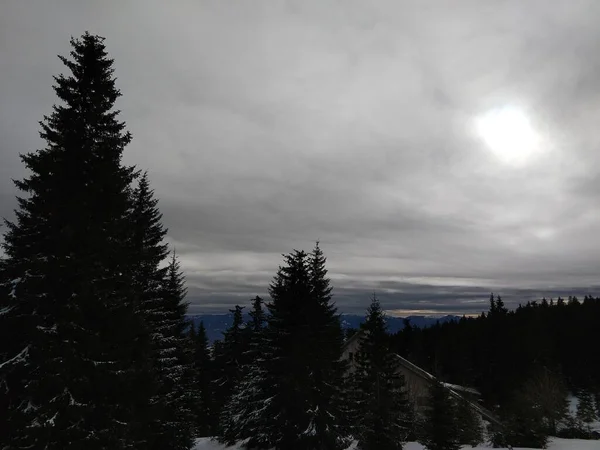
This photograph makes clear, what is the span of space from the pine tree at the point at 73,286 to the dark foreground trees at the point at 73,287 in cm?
3

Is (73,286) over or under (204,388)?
over

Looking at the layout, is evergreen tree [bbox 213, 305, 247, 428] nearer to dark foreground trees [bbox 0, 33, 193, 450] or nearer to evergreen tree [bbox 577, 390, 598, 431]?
evergreen tree [bbox 577, 390, 598, 431]

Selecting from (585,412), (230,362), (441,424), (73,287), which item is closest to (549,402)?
(585,412)

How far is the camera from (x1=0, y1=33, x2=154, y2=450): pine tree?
40.3 ft

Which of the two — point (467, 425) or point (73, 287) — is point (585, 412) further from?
point (73, 287)

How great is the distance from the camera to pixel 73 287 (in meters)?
13.0

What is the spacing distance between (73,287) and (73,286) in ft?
0.10

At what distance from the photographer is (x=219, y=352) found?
75562mm

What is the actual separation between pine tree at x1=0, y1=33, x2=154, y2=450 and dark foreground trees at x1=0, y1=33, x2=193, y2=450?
0.03m

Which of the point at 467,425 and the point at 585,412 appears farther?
the point at 585,412

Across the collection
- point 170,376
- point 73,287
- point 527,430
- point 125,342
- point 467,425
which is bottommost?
point 467,425

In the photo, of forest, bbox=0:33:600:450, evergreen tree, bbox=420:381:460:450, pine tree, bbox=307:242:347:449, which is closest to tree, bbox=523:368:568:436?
forest, bbox=0:33:600:450

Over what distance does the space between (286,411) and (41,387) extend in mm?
19157

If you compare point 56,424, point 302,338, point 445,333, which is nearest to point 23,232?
point 56,424
